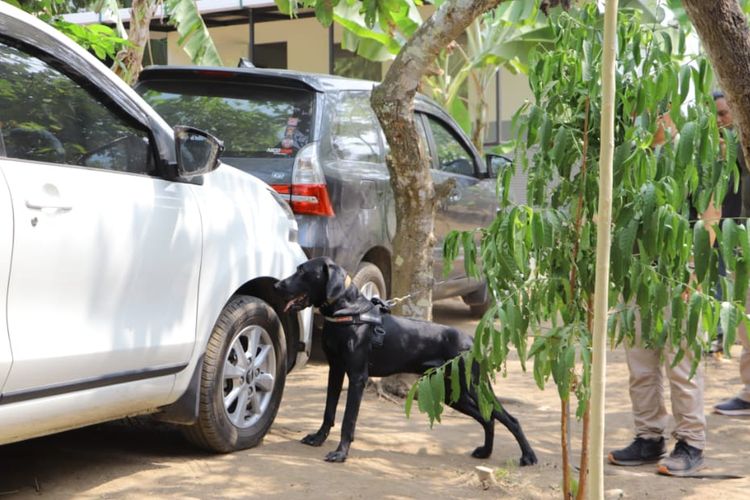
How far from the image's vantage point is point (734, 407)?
7.04 meters

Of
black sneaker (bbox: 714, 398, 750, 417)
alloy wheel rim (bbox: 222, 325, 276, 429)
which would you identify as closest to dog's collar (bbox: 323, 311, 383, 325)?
alloy wheel rim (bbox: 222, 325, 276, 429)

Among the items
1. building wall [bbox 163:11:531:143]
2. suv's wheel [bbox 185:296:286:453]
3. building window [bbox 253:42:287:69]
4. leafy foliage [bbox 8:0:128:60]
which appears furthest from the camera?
building window [bbox 253:42:287:69]

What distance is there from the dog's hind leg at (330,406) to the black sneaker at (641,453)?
1.49 m

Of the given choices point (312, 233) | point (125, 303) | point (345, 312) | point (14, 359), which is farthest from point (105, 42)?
point (14, 359)

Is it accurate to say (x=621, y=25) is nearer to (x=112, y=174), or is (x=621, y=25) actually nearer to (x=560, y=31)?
(x=560, y=31)

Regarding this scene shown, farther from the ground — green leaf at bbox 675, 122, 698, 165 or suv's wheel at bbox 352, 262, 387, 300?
green leaf at bbox 675, 122, 698, 165

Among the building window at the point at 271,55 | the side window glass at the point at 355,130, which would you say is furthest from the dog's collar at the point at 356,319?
the building window at the point at 271,55

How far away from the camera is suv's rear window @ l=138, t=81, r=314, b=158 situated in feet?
23.1

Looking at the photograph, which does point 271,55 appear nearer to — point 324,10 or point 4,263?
point 324,10

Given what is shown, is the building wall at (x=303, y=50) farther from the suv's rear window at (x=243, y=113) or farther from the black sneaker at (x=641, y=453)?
the black sneaker at (x=641, y=453)

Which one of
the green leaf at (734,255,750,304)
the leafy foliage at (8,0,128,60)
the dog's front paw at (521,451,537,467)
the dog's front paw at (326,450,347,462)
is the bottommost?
the dog's front paw at (521,451,537,467)

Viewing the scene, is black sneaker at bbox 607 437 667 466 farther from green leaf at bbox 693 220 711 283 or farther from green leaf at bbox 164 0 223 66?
green leaf at bbox 164 0 223 66

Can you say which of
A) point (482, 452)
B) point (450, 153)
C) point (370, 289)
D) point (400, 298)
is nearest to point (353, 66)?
point (450, 153)

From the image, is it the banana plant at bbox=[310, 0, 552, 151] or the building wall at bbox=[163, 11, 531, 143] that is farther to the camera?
the building wall at bbox=[163, 11, 531, 143]
